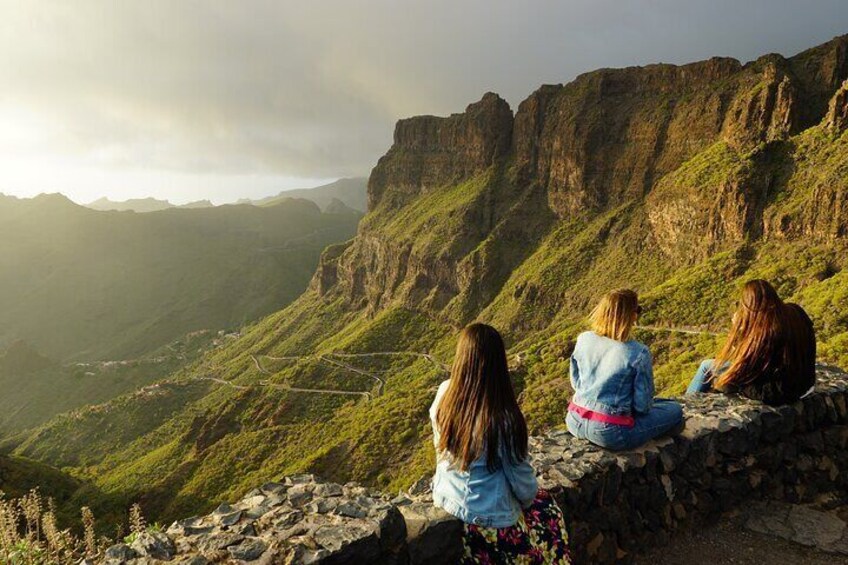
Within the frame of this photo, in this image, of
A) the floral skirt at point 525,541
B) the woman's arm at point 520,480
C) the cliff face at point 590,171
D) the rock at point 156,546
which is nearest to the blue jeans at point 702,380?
the floral skirt at point 525,541

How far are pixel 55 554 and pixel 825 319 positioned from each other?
121 feet

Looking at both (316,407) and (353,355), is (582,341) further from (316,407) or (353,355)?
(353,355)

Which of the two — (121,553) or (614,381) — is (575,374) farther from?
(121,553)

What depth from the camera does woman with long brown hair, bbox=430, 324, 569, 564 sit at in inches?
196

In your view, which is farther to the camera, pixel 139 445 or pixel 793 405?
pixel 139 445

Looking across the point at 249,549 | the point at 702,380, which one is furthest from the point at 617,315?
the point at 249,549

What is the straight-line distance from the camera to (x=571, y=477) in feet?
22.5

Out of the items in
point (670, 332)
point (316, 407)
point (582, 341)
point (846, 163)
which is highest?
point (846, 163)

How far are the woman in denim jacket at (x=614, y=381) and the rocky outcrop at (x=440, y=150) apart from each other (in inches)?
4624

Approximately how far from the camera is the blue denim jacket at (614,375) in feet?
22.7

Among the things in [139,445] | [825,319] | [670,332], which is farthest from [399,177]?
[825,319]

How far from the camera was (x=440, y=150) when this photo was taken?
144000 mm

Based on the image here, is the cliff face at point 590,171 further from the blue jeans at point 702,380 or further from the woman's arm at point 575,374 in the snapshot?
the woman's arm at point 575,374

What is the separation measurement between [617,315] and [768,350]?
3276 mm
